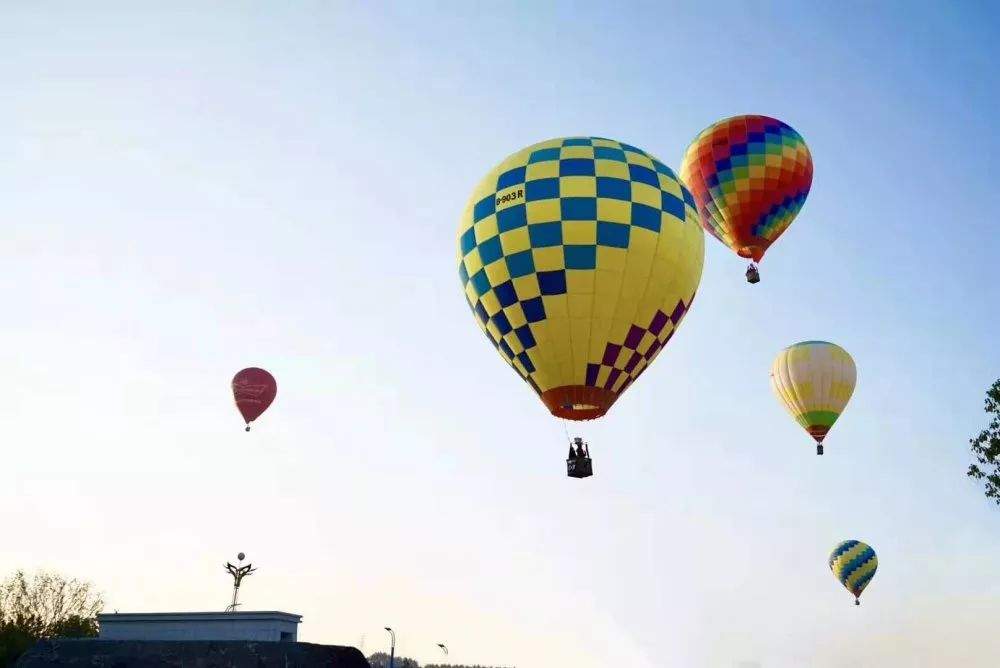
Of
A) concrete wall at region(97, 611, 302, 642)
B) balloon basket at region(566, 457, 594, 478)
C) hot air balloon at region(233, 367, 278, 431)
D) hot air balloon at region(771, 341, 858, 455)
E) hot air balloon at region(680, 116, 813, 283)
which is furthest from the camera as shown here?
Result: hot air balloon at region(771, 341, 858, 455)

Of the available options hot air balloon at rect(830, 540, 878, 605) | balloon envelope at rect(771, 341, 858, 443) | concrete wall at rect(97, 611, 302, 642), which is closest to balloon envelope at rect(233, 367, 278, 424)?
concrete wall at rect(97, 611, 302, 642)

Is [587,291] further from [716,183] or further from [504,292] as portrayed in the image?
[716,183]

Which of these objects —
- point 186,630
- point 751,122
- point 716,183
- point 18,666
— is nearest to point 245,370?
point 186,630

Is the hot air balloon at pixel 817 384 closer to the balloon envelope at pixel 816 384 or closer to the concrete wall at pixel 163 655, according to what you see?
the balloon envelope at pixel 816 384

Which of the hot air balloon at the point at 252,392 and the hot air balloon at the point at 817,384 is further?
the hot air balloon at the point at 817,384

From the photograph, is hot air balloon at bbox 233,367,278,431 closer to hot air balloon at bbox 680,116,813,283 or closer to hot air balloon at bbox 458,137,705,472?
hot air balloon at bbox 458,137,705,472

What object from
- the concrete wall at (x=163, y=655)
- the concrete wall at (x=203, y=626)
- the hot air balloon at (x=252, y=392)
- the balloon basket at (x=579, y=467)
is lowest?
the concrete wall at (x=163, y=655)

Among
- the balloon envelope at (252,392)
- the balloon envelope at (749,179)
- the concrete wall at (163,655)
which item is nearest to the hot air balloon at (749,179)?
the balloon envelope at (749,179)
